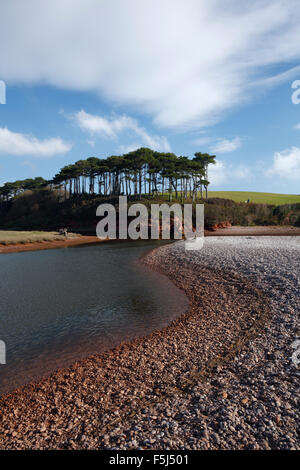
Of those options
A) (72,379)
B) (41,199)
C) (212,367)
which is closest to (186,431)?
(212,367)

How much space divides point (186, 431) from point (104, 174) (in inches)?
3388

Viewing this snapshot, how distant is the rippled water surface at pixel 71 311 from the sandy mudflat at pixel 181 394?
1047 millimetres

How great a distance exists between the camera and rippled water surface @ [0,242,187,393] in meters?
9.91

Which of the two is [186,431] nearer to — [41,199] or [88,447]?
[88,447]

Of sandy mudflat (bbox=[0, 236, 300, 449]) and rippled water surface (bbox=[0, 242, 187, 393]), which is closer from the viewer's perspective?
sandy mudflat (bbox=[0, 236, 300, 449])

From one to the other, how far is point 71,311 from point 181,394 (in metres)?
9.11

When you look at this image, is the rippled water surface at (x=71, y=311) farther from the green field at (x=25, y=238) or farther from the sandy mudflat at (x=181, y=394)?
the green field at (x=25, y=238)

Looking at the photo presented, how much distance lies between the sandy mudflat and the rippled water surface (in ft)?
3.43

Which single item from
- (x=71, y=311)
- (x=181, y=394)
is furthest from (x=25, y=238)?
(x=181, y=394)

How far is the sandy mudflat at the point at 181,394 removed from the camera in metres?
5.65

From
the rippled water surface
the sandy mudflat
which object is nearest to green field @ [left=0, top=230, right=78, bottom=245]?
the rippled water surface

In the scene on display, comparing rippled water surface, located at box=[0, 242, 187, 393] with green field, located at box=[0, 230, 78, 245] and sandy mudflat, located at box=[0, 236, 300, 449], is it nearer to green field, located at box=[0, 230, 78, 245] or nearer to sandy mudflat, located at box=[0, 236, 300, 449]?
sandy mudflat, located at box=[0, 236, 300, 449]

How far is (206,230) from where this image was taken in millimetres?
58438

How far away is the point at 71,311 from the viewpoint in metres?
14.5
